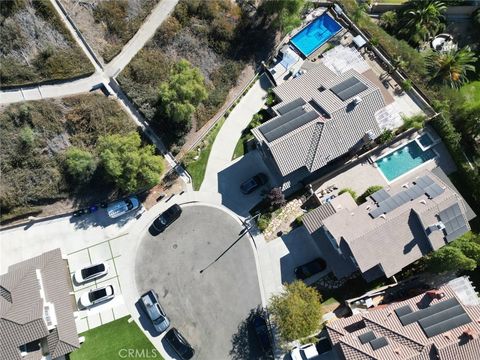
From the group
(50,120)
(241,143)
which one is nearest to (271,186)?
(241,143)

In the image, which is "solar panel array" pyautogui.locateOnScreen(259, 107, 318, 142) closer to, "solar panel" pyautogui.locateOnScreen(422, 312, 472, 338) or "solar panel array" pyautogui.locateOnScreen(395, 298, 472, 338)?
"solar panel array" pyautogui.locateOnScreen(395, 298, 472, 338)

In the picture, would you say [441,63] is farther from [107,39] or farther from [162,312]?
[162,312]

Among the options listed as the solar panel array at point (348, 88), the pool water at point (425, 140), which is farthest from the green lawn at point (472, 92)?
the solar panel array at point (348, 88)

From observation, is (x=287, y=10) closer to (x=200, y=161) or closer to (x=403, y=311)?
(x=200, y=161)

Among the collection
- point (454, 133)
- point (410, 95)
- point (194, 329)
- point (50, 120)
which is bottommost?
point (194, 329)

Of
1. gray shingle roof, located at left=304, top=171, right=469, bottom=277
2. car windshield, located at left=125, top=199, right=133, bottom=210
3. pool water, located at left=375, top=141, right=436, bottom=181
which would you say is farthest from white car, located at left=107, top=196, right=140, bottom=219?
pool water, located at left=375, top=141, right=436, bottom=181

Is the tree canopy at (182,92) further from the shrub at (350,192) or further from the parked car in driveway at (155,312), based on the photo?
the parked car in driveway at (155,312)
